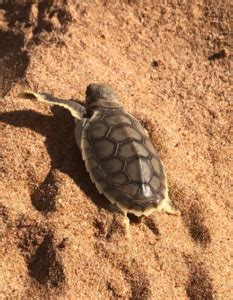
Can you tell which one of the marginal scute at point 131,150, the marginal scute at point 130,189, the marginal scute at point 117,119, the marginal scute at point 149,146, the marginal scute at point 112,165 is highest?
the marginal scute at point 117,119

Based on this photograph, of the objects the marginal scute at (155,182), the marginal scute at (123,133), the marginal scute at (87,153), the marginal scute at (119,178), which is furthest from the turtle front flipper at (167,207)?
the marginal scute at (87,153)

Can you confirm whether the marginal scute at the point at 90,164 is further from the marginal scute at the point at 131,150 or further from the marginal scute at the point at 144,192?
the marginal scute at the point at 144,192

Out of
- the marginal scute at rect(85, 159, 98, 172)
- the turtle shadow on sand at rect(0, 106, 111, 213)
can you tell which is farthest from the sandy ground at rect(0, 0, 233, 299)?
the marginal scute at rect(85, 159, 98, 172)

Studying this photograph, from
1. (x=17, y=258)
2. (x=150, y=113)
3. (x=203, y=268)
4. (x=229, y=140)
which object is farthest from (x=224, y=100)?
(x=17, y=258)

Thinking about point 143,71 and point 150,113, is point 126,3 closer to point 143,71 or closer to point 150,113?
point 143,71

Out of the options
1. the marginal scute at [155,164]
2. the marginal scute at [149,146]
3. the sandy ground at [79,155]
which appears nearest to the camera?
the sandy ground at [79,155]
